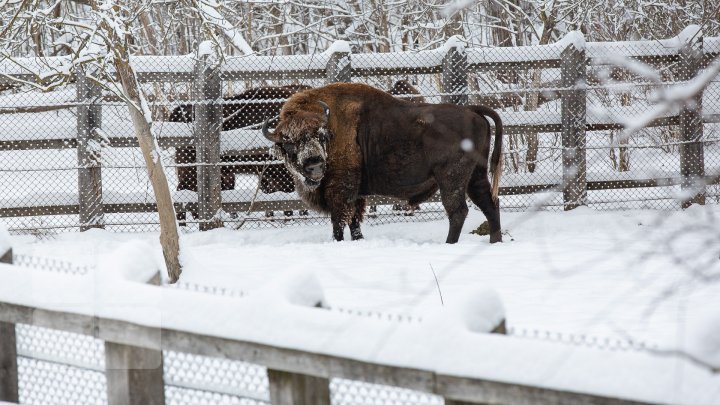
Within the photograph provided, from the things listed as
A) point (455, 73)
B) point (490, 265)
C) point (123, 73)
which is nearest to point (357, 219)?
point (455, 73)

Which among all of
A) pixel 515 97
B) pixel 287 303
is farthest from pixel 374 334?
pixel 515 97

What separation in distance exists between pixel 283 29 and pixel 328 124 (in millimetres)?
9793

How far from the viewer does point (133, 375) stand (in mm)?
2838

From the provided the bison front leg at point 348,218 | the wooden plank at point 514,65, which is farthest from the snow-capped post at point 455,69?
the bison front leg at point 348,218

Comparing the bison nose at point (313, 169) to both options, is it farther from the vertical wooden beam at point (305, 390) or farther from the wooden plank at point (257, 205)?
the vertical wooden beam at point (305, 390)

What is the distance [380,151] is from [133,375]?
6.20 m

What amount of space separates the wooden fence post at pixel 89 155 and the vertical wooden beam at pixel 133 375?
285 inches

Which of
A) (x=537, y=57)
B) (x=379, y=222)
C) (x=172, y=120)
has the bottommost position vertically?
(x=379, y=222)

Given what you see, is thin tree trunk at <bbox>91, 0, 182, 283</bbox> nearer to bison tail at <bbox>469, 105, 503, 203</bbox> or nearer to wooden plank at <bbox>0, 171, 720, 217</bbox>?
bison tail at <bbox>469, 105, 503, 203</bbox>

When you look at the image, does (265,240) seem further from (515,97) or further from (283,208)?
(515,97)

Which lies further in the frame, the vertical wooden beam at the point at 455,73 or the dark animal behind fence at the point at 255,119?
the dark animal behind fence at the point at 255,119

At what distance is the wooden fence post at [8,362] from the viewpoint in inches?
135

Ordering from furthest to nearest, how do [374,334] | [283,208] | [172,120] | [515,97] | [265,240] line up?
1. [515,97]
2. [172,120]
3. [283,208]
4. [265,240]
5. [374,334]

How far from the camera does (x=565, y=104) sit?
1013 cm
